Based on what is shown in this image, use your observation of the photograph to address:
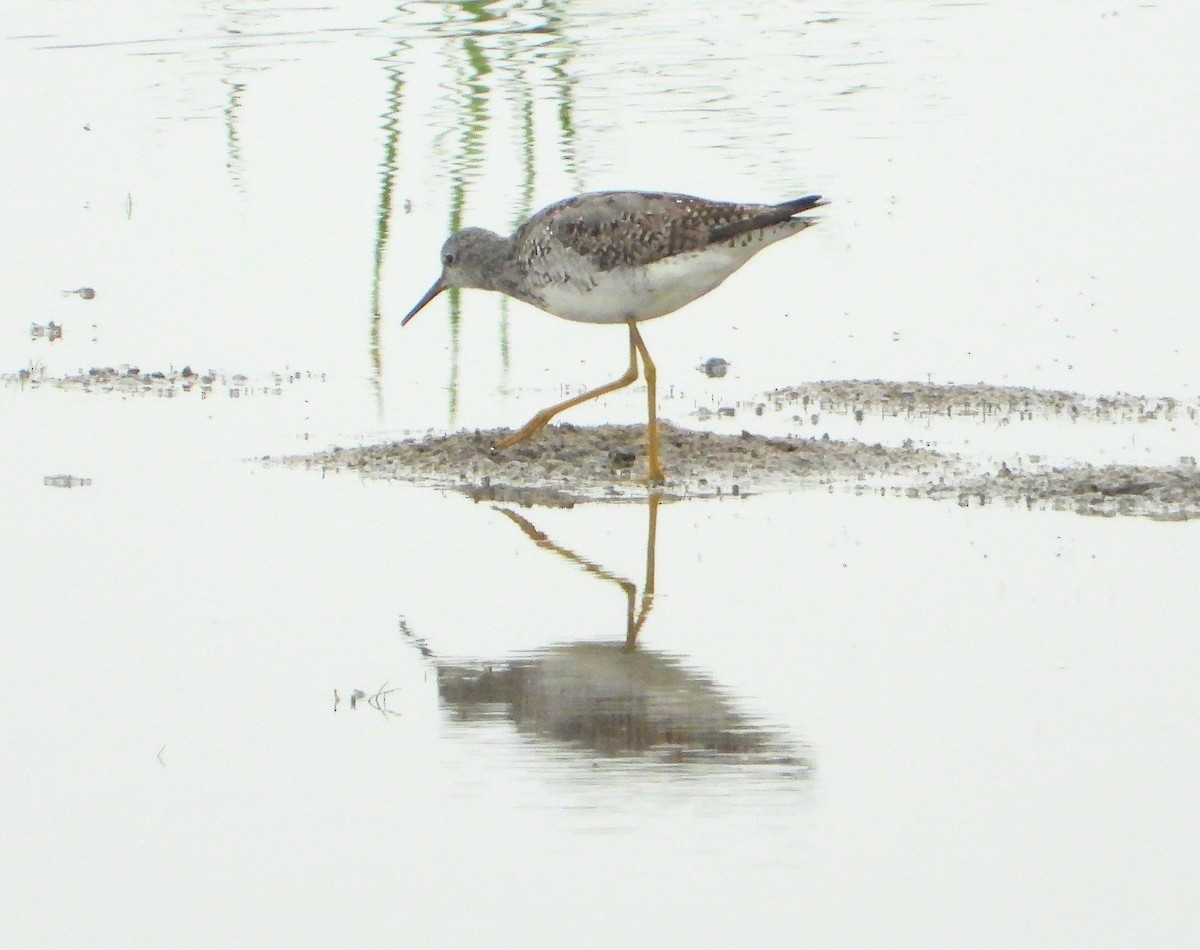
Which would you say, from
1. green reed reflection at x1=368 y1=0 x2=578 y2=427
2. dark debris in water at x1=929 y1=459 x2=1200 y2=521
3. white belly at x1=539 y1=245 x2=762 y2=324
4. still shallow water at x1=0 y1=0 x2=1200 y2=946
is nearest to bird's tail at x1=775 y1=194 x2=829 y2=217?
white belly at x1=539 y1=245 x2=762 y2=324

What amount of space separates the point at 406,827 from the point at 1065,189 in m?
9.45

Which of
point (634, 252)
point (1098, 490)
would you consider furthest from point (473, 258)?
point (1098, 490)

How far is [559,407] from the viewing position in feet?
29.5

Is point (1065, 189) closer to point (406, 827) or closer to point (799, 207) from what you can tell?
point (799, 207)

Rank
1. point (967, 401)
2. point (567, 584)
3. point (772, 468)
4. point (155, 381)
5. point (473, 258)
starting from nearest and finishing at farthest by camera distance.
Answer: point (567, 584), point (772, 468), point (967, 401), point (473, 258), point (155, 381)

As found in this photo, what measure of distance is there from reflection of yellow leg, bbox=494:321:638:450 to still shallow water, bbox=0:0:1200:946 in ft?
1.57

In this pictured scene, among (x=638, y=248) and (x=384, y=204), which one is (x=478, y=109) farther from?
(x=638, y=248)

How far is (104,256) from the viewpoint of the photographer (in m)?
12.6

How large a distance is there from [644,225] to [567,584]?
228 centimetres

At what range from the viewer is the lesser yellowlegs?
8.91 meters

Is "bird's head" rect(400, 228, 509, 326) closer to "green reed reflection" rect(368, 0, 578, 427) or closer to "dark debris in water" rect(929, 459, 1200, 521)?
"green reed reflection" rect(368, 0, 578, 427)

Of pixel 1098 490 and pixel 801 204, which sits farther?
pixel 801 204

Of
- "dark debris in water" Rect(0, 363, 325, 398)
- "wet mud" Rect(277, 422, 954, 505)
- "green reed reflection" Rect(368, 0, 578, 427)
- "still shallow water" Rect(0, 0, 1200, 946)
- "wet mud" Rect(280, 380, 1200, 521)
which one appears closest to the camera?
"still shallow water" Rect(0, 0, 1200, 946)

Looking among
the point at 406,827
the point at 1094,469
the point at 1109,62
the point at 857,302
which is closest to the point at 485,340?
the point at 857,302
